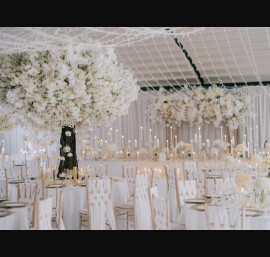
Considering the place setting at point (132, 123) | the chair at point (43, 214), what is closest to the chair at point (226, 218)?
the place setting at point (132, 123)

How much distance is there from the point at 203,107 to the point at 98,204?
19.5 ft

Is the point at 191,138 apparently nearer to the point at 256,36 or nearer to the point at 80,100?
the point at 256,36

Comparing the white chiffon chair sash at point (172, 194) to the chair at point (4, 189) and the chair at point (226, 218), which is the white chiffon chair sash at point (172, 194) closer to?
the chair at point (4, 189)

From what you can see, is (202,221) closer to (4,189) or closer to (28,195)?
(28,195)

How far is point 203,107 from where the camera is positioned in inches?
446

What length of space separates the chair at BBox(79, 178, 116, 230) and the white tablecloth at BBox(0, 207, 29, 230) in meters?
1.03

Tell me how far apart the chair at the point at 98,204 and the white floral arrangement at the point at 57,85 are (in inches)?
43.7

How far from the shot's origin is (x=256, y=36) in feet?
26.7

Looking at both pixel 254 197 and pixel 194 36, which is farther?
pixel 194 36

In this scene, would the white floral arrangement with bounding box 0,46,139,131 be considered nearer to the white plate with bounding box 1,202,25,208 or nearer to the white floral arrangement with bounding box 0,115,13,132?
the white plate with bounding box 1,202,25,208

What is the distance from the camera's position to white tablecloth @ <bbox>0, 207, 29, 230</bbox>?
188 inches

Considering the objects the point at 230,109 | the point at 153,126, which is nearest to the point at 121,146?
the point at 153,126

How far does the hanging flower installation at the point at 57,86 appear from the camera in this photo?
6.23m
